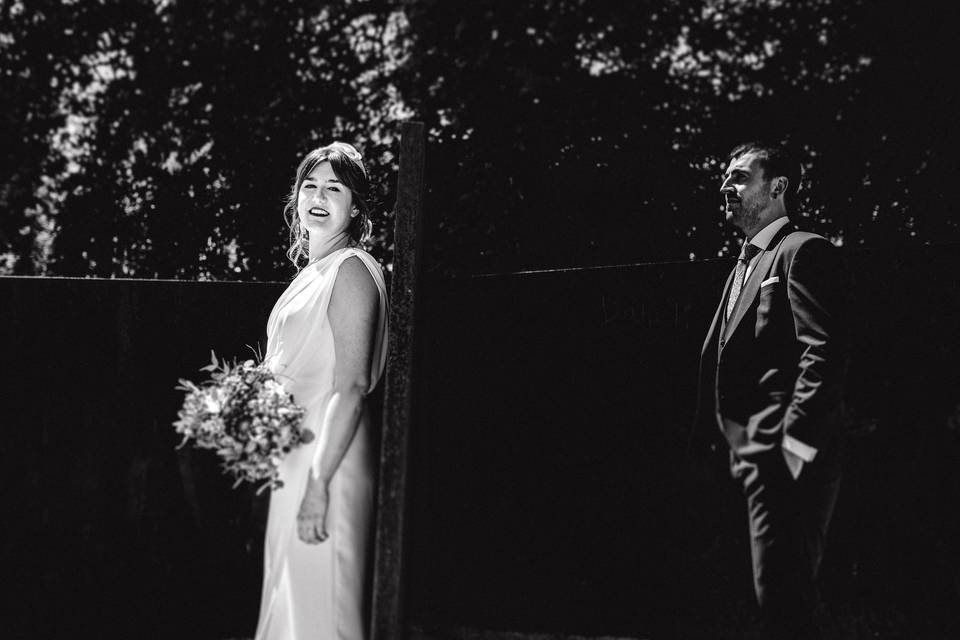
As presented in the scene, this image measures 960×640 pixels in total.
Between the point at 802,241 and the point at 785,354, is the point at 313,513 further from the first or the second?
the point at 802,241

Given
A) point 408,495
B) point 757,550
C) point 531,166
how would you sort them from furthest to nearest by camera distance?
1. point 531,166
2. point 757,550
3. point 408,495

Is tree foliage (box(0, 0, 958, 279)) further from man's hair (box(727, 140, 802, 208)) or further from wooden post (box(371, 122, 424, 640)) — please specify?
wooden post (box(371, 122, 424, 640))

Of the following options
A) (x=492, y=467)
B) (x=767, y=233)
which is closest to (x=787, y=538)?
(x=767, y=233)

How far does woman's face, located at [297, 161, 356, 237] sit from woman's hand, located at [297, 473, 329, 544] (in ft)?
3.28

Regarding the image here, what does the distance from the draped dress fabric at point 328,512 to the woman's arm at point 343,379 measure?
35mm

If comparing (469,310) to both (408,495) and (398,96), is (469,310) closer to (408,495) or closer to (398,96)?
(408,495)

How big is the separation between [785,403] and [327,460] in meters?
1.56

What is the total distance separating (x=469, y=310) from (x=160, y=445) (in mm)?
1808

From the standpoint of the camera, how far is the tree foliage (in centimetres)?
620

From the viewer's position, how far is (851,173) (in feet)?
20.4

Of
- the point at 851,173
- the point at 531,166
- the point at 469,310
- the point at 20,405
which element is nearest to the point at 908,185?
the point at 851,173

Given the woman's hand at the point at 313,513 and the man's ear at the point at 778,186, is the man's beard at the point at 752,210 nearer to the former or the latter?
the man's ear at the point at 778,186

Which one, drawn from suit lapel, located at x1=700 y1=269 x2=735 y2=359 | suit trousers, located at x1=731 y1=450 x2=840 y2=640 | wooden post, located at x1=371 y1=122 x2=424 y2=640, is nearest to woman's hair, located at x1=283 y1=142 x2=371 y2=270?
wooden post, located at x1=371 y1=122 x2=424 y2=640

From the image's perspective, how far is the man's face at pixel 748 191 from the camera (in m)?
2.96
